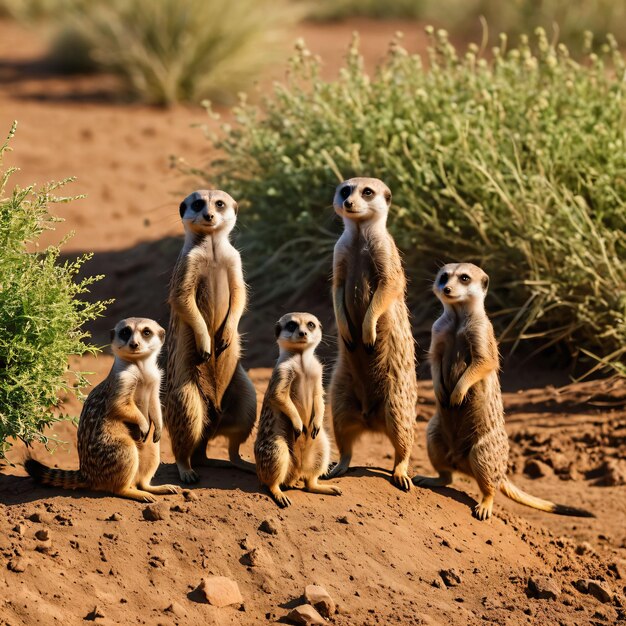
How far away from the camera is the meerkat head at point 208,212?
474 cm

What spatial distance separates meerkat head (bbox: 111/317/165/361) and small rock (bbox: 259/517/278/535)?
2.54ft

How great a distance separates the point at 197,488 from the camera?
15.2 feet

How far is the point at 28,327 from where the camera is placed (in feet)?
15.3

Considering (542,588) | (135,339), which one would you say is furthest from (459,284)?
(135,339)


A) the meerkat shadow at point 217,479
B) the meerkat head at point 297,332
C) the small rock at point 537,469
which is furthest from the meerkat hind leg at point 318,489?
the small rock at point 537,469

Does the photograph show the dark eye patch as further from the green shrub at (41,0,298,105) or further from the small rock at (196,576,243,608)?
the green shrub at (41,0,298,105)

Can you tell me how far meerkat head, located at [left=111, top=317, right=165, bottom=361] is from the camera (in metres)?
4.38

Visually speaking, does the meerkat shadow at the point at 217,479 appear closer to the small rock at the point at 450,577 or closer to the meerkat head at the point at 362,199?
the small rock at the point at 450,577

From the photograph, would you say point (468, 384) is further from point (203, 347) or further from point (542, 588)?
point (203, 347)

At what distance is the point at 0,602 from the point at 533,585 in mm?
1944

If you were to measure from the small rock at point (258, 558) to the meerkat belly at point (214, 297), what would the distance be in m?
1.07

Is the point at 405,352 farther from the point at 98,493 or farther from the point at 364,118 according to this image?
the point at 364,118

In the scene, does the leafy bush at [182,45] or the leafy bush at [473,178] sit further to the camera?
the leafy bush at [182,45]

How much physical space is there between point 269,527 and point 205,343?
86 cm
